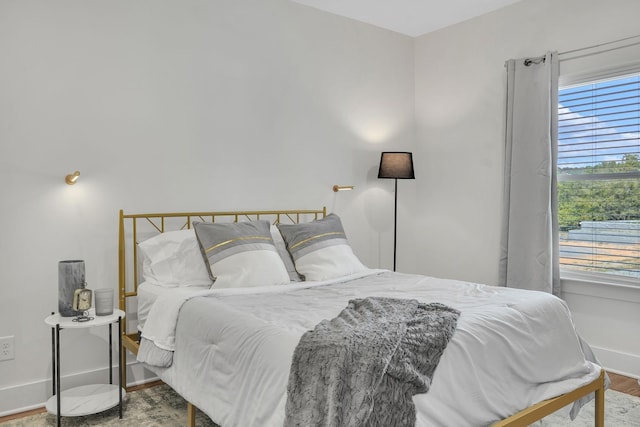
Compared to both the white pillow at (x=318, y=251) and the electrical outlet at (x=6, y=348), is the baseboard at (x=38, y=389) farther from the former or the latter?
the white pillow at (x=318, y=251)

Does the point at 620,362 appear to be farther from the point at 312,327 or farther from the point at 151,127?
the point at 151,127

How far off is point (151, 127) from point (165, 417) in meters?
1.70

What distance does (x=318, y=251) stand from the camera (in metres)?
3.25

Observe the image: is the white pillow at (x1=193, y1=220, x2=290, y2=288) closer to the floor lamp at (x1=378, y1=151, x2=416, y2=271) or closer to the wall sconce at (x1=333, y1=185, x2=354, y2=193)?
the wall sconce at (x1=333, y1=185, x2=354, y2=193)

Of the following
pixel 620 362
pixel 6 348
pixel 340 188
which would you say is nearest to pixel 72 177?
pixel 6 348

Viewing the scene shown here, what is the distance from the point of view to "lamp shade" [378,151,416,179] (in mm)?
4145

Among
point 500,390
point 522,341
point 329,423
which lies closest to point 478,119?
point 522,341

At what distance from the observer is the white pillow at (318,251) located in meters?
3.19

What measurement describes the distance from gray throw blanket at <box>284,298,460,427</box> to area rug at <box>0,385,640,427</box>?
112 cm

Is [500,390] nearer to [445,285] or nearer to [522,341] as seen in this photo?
[522,341]

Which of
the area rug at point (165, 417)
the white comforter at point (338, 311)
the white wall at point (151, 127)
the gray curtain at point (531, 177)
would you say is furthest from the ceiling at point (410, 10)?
the area rug at point (165, 417)

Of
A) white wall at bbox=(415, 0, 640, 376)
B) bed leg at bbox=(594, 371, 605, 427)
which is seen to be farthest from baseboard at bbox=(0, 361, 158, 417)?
white wall at bbox=(415, 0, 640, 376)

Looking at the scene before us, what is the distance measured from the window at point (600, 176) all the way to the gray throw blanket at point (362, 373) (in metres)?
2.17

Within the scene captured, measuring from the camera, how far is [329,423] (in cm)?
159
